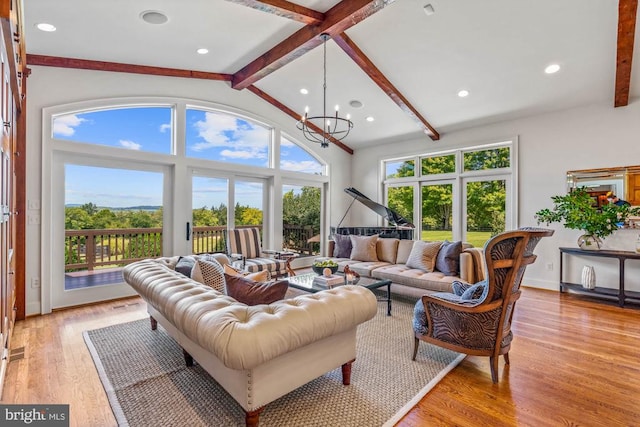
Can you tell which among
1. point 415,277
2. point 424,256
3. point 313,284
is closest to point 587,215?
point 424,256

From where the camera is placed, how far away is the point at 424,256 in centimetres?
465

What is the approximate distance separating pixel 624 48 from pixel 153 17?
5.44 m

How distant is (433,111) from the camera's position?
602cm

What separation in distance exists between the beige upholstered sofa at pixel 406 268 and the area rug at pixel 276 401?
108 centimetres

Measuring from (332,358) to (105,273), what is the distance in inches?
159

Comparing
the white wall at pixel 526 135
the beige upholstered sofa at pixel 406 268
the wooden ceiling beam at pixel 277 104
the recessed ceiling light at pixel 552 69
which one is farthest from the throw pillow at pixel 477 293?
the wooden ceiling beam at pixel 277 104

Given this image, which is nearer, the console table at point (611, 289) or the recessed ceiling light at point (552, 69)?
the recessed ceiling light at point (552, 69)

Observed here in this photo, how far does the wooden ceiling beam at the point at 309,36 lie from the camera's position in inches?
143

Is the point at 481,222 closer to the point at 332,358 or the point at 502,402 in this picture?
the point at 502,402

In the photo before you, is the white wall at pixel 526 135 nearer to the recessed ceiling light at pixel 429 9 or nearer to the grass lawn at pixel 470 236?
the grass lawn at pixel 470 236

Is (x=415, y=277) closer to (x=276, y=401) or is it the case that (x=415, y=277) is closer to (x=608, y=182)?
(x=276, y=401)

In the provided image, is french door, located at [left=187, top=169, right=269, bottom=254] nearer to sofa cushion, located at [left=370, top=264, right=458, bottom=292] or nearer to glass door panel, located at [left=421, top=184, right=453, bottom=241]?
sofa cushion, located at [left=370, top=264, right=458, bottom=292]

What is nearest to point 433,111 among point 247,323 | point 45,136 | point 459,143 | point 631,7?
point 459,143

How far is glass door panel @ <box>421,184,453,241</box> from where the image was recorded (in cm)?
Answer: 681
